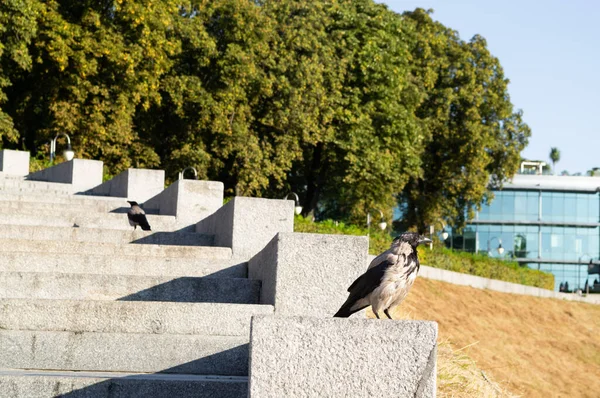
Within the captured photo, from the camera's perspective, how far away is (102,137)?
101 feet

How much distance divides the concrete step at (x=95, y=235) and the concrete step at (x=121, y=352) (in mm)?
3808

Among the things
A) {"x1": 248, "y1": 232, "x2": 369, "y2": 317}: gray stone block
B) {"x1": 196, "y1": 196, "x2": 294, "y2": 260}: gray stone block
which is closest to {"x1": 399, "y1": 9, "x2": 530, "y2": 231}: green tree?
{"x1": 196, "y1": 196, "x2": 294, "y2": 260}: gray stone block

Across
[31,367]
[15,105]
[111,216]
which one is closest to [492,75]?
[15,105]

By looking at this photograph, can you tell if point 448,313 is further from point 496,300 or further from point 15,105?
point 15,105

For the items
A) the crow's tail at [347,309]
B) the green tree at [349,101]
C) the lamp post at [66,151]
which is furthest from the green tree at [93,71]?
the crow's tail at [347,309]

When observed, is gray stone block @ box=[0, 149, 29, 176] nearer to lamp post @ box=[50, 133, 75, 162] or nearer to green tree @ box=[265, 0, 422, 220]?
lamp post @ box=[50, 133, 75, 162]

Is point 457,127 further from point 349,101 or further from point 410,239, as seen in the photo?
point 410,239

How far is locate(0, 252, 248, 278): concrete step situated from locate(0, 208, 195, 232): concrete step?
8.91 feet

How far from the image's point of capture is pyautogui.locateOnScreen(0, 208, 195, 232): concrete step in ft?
37.7

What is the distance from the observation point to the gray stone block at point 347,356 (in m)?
5.07

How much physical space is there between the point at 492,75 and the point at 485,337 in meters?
22.3

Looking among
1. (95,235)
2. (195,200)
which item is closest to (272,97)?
(195,200)

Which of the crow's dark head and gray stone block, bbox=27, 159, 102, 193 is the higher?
gray stone block, bbox=27, 159, 102, 193

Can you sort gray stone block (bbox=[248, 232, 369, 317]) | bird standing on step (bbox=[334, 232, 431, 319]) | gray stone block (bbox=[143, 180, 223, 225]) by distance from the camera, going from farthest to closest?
gray stone block (bbox=[143, 180, 223, 225]) < gray stone block (bbox=[248, 232, 369, 317]) < bird standing on step (bbox=[334, 232, 431, 319])
